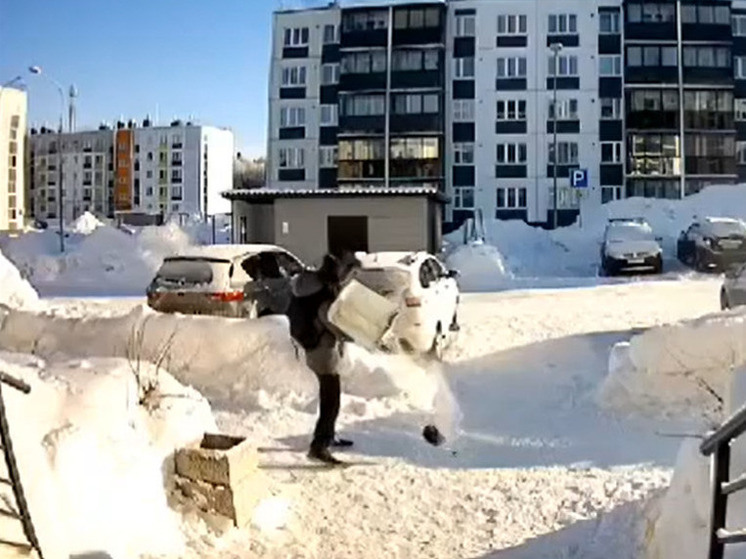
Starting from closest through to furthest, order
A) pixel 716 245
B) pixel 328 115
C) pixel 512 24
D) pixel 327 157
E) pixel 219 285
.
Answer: pixel 219 285 < pixel 716 245 < pixel 512 24 < pixel 327 157 < pixel 328 115

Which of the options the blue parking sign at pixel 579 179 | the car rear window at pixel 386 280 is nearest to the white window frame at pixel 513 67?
the blue parking sign at pixel 579 179

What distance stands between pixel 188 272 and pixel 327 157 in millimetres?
44488

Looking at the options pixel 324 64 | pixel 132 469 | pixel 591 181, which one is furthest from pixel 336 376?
pixel 324 64

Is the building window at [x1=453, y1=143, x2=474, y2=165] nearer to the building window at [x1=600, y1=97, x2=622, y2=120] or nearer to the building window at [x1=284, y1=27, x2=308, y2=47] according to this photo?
the building window at [x1=600, y1=97, x2=622, y2=120]

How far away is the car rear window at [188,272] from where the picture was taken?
45.7 feet

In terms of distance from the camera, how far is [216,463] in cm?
590

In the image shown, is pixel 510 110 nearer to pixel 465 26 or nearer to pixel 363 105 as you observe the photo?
pixel 465 26

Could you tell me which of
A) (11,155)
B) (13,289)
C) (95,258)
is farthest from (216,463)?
(11,155)

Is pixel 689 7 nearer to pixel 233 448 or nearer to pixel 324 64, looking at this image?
pixel 324 64

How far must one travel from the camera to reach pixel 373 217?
3128 centimetres

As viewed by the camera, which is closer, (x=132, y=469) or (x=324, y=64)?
(x=132, y=469)

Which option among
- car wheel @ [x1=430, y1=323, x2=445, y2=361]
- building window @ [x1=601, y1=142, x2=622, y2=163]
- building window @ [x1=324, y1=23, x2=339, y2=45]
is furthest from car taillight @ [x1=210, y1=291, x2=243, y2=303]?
building window @ [x1=324, y1=23, x2=339, y2=45]

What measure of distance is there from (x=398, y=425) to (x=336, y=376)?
174 cm

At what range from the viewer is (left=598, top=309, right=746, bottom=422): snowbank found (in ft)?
32.3
